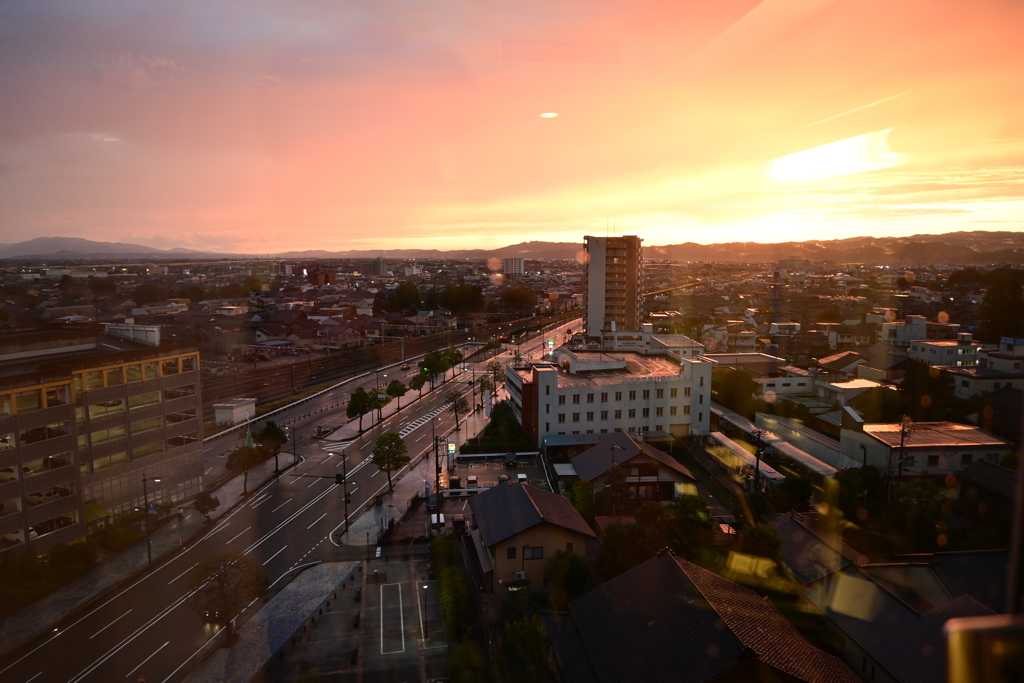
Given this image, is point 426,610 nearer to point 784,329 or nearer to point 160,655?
point 160,655

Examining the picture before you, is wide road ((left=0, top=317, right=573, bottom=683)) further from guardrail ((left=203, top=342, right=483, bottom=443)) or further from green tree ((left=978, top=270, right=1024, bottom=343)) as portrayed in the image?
green tree ((left=978, top=270, right=1024, bottom=343))

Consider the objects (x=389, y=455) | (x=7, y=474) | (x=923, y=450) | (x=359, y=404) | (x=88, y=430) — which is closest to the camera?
(x=7, y=474)

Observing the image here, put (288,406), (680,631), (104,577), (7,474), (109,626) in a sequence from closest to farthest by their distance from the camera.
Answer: (680,631) → (109,626) → (7,474) → (104,577) → (288,406)

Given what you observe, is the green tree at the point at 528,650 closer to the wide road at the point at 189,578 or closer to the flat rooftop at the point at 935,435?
the wide road at the point at 189,578

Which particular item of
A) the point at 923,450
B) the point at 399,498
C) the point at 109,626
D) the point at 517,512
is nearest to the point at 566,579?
the point at 517,512

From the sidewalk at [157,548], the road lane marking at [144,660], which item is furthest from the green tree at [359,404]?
the road lane marking at [144,660]

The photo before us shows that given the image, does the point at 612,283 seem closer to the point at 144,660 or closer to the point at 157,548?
the point at 157,548
